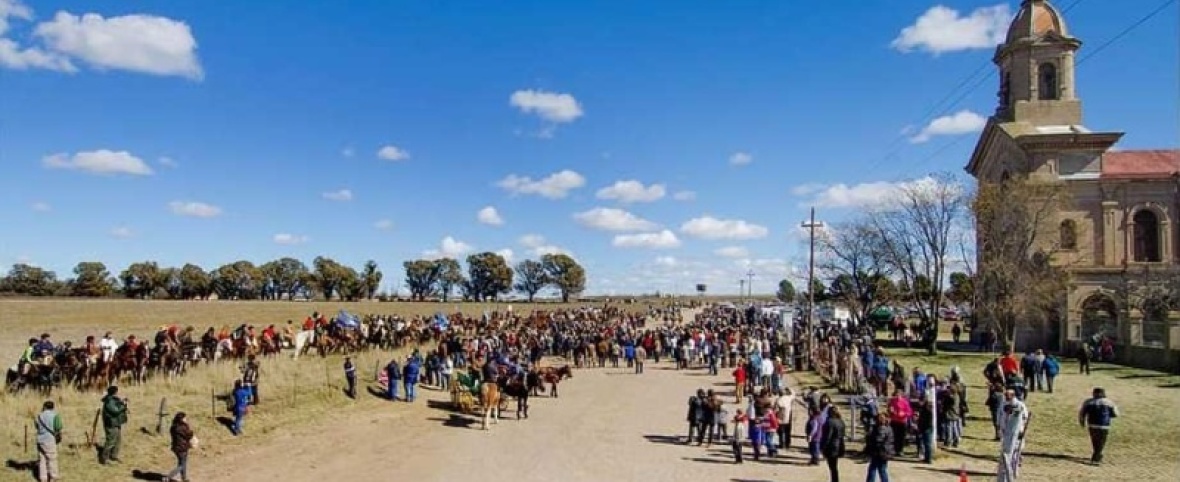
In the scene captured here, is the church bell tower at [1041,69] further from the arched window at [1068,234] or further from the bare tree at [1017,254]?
the bare tree at [1017,254]

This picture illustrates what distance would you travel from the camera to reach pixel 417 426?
23.6 m

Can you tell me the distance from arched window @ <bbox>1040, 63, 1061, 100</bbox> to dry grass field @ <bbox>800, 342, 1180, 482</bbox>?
81.8 ft

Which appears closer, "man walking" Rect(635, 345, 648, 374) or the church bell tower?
"man walking" Rect(635, 345, 648, 374)

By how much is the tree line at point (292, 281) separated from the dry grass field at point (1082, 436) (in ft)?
442

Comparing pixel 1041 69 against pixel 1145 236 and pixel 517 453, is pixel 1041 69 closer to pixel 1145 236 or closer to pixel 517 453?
pixel 1145 236

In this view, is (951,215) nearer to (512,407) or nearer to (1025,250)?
(1025,250)

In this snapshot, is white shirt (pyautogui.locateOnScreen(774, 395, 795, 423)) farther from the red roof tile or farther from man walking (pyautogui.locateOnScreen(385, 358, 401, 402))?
the red roof tile

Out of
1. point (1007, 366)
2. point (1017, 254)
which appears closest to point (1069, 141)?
point (1017, 254)

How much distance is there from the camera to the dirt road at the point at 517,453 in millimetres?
17266

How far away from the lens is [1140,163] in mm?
50594

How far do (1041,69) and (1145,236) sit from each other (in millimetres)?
11999

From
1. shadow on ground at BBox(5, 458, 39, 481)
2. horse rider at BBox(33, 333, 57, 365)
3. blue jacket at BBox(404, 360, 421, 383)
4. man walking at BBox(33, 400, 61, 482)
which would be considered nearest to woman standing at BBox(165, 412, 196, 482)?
man walking at BBox(33, 400, 61, 482)

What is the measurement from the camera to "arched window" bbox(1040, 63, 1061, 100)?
172 ft

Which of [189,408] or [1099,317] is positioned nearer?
[189,408]
